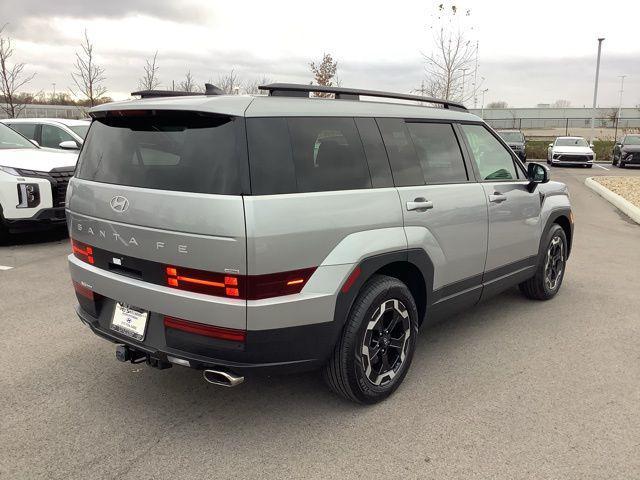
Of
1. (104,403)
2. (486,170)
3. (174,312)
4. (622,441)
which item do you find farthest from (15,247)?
(622,441)

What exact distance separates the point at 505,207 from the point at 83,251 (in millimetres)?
3122

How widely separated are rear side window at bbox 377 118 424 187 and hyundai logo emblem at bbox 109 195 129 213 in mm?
1577

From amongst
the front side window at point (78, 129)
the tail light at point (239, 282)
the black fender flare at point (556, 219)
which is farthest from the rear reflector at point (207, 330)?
the front side window at point (78, 129)

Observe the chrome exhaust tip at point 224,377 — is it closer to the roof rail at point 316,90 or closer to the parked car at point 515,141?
the roof rail at point 316,90

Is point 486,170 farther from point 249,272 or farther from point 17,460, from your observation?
point 17,460

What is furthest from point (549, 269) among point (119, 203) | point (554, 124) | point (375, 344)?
point (554, 124)

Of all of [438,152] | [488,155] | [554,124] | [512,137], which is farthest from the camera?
[554,124]

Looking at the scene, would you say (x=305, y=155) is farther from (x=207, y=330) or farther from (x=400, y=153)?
(x=207, y=330)

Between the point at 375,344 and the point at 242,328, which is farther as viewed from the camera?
the point at 375,344

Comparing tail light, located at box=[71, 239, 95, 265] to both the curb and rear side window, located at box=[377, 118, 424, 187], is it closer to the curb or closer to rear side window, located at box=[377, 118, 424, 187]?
rear side window, located at box=[377, 118, 424, 187]

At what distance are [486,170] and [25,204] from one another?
6.19 meters

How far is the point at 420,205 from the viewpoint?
3367 mm

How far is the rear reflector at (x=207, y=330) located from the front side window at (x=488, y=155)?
7.96 feet

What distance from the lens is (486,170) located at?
13.9 feet
